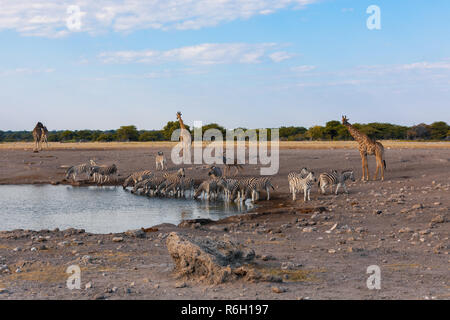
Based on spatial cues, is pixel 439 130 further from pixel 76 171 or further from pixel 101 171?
pixel 76 171

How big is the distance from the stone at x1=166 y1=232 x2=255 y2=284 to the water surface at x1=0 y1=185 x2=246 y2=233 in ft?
16.7

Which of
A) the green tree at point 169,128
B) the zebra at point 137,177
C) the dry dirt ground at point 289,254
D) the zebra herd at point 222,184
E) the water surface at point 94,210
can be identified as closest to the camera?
the dry dirt ground at point 289,254

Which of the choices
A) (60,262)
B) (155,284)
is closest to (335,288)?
(155,284)

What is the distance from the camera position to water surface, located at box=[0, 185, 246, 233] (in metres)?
12.1

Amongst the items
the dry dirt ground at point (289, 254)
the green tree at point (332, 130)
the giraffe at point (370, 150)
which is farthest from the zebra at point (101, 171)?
the green tree at point (332, 130)

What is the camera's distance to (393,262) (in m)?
7.02

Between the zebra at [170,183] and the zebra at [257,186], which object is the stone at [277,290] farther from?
the zebra at [170,183]

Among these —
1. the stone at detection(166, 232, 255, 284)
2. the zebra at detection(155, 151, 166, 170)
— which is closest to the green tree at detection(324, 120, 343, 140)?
the zebra at detection(155, 151, 166, 170)

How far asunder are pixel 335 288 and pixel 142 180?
553 inches

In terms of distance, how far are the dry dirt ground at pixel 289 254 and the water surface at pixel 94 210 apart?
5.36 feet

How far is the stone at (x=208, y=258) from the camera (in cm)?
601

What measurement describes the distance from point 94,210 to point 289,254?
27.1ft

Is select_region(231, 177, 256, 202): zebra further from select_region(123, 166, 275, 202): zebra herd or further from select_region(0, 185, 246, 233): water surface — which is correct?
select_region(0, 185, 246, 233): water surface
